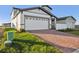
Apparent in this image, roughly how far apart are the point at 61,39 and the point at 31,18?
47 centimetres

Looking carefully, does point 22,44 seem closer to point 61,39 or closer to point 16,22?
point 16,22

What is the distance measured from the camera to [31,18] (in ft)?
8.42

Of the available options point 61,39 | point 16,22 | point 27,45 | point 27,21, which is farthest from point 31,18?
point 61,39

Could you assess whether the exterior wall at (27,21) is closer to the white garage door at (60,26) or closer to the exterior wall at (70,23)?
the white garage door at (60,26)

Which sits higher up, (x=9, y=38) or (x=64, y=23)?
(x=64, y=23)

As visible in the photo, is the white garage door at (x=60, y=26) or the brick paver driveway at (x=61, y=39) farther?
the white garage door at (x=60, y=26)

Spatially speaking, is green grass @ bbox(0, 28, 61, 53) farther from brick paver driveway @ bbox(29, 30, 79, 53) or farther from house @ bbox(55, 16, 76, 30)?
house @ bbox(55, 16, 76, 30)

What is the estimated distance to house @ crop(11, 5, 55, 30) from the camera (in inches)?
100.0

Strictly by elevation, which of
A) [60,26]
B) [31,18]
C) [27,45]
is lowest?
[27,45]

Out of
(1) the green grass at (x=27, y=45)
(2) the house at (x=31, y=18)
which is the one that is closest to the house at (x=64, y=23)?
(2) the house at (x=31, y=18)

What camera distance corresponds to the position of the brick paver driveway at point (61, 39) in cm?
252

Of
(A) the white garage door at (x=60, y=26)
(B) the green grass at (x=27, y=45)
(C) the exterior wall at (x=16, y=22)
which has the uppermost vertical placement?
(C) the exterior wall at (x=16, y=22)

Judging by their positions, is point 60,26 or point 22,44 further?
point 60,26

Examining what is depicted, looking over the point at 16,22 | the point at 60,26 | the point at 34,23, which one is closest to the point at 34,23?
the point at 34,23
